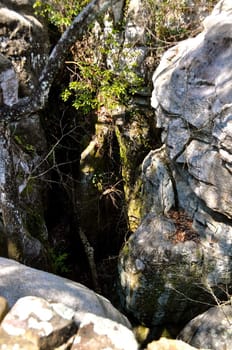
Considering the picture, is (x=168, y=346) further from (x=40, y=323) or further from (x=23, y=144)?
(x=23, y=144)

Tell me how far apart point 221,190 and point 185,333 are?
2.39 metres

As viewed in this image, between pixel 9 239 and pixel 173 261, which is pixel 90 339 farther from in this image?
pixel 173 261

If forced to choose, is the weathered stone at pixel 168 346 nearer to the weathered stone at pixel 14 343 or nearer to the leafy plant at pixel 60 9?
the weathered stone at pixel 14 343

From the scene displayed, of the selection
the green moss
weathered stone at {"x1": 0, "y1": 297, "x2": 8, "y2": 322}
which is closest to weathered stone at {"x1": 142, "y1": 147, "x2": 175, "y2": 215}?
the green moss

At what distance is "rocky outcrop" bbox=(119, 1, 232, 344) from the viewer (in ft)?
16.7

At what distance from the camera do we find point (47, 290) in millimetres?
3143

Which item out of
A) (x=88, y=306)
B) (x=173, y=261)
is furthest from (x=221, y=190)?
(x=88, y=306)

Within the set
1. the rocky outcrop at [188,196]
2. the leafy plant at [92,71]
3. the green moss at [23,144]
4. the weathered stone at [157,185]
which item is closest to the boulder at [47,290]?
the rocky outcrop at [188,196]

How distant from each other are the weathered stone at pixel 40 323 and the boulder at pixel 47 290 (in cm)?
49

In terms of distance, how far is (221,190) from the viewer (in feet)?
16.5

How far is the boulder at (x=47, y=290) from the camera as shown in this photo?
3.02 m

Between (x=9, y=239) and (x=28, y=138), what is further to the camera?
(x=28, y=138)

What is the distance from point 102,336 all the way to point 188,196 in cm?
391

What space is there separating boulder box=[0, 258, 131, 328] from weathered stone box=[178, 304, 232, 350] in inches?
84.0
